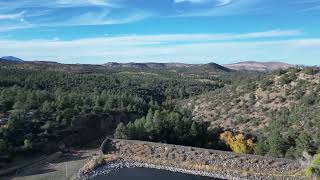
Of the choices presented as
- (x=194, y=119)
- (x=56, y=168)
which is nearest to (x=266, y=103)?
(x=194, y=119)

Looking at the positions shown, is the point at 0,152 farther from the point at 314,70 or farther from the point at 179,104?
the point at 314,70

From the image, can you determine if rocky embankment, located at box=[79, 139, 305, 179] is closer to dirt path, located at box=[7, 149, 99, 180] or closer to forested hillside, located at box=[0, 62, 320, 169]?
dirt path, located at box=[7, 149, 99, 180]

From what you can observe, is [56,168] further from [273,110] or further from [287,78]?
[287,78]

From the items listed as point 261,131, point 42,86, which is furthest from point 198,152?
point 42,86

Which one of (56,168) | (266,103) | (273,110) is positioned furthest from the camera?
(266,103)

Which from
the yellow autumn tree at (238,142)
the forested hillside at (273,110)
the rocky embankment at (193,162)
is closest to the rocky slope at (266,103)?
the forested hillside at (273,110)
